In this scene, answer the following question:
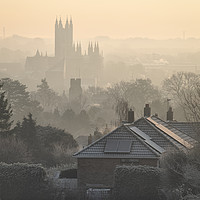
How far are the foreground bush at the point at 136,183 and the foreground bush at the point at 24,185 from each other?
278 cm

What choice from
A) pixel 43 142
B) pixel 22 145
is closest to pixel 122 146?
pixel 22 145

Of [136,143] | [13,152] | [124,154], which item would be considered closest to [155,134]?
[136,143]

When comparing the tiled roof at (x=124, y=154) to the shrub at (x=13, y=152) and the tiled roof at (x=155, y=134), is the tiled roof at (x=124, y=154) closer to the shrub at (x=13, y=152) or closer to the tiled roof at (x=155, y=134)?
the tiled roof at (x=155, y=134)

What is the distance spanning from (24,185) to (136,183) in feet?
14.3

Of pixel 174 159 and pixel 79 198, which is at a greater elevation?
pixel 174 159

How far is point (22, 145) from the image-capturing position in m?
41.8

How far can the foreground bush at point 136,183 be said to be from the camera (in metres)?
24.8

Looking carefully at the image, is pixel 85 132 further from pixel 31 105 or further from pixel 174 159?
pixel 174 159

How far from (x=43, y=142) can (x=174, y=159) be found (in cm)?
2355

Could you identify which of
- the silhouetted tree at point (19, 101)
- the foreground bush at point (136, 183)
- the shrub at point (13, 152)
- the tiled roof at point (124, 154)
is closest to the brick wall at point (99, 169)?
the tiled roof at point (124, 154)

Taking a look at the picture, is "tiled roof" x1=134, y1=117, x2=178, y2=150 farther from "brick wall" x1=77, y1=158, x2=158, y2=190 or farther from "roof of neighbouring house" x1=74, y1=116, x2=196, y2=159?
"brick wall" x1=77, y1=158, x2=158, y2=190

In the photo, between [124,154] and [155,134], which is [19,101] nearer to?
[155,134]

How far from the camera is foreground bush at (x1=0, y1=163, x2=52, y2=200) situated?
2575 cm

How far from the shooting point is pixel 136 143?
95.8 feet
